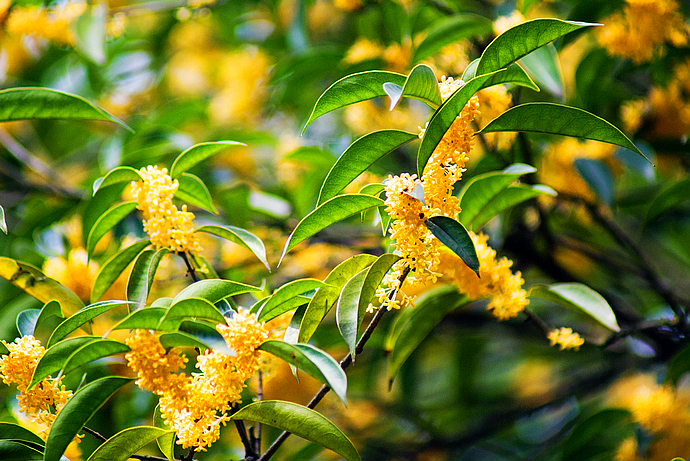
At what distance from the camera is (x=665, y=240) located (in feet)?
8.72

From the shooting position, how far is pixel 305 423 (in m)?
0.87

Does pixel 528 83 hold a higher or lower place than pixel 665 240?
higher

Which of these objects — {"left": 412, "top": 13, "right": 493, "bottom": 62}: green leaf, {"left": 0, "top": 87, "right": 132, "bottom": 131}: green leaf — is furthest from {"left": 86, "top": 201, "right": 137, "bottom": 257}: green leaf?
{"left": 412, "top": 13, "right": 493, "bottom": 62}: green leaf

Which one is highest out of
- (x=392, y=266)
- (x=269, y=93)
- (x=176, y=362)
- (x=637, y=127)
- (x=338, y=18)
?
(x=338, y=18)

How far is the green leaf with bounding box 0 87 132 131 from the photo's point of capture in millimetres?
1112

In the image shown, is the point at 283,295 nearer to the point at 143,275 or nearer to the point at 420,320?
the point at 143,275

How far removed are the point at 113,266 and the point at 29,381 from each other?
0.89ft

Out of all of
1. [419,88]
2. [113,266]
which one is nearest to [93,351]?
[113,266]

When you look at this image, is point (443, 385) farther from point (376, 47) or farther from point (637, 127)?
point (376, 47)

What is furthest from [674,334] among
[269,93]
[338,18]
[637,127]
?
[338,18]

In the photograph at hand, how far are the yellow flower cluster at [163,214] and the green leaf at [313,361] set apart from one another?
0.29 metres

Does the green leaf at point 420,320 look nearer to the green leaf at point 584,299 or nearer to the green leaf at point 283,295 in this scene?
the green leaf at point 584,299

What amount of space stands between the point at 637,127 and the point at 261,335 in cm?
178

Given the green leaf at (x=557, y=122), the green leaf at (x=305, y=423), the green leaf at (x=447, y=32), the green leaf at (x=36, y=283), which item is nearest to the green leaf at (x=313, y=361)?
the green leaf at (x=305, y=423)
